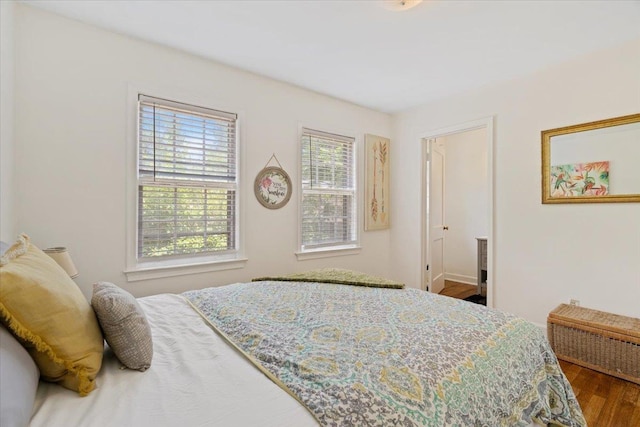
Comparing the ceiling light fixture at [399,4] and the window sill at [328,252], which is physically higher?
the ceiling light fixture at [399,4]

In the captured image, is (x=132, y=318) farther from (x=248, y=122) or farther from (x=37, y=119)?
(x=248, y=122)

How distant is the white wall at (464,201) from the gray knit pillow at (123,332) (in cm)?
507

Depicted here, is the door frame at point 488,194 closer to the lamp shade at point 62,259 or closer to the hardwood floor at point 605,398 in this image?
the hardwood floor at point 605,398

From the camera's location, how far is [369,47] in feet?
8.09

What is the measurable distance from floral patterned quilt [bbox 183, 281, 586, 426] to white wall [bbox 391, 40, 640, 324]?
63.9 inches

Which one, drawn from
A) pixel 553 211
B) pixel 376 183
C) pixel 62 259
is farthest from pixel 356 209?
pixel 62 259

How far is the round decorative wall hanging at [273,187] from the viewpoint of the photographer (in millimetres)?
2986

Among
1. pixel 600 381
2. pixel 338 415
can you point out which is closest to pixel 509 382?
pixel 338 415

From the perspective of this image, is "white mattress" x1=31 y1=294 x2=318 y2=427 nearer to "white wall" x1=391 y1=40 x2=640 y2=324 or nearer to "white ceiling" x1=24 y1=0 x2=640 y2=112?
"white ceiling" x1=24 y1=0 x2=640 y2=112

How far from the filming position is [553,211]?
277 cm

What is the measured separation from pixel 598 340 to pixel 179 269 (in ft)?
10.7

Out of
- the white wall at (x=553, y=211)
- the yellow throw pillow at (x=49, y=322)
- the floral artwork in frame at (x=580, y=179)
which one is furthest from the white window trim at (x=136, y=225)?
the floral artwork in frame at (x=580, y=179)

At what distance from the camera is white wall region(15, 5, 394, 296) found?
6.51 ft

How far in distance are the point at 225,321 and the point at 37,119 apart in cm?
192
